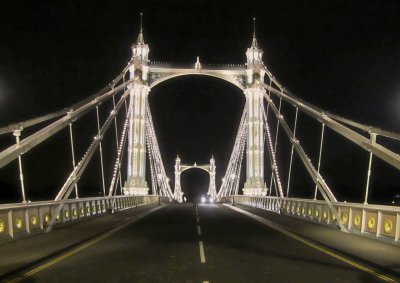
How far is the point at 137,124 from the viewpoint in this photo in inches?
1750

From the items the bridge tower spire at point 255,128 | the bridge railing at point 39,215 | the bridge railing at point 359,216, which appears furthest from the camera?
the bridge tower spire at point 255,128

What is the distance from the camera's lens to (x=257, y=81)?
142ft

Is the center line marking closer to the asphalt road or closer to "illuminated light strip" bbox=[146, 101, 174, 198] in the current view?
the asphalt road

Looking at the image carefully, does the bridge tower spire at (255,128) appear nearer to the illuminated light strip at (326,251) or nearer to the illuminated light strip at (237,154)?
the illuminated light strip at (237,154)

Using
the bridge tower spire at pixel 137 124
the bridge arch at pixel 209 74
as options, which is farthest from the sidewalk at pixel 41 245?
the bridge arch at pixel 209 74

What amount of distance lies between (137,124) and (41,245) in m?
30.6

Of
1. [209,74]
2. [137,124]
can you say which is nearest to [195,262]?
[137,124]

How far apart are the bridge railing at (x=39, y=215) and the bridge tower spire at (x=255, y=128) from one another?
56.0 feet

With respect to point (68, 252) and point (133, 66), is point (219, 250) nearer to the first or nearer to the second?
point (68, 252)

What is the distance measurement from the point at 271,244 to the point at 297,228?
459 centimetres

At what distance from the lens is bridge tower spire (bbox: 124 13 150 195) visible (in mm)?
43562

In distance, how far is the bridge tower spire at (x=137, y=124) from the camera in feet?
143

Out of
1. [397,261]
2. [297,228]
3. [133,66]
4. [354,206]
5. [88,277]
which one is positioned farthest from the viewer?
[133,66]

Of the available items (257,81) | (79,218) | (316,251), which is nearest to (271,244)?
(316,251)
